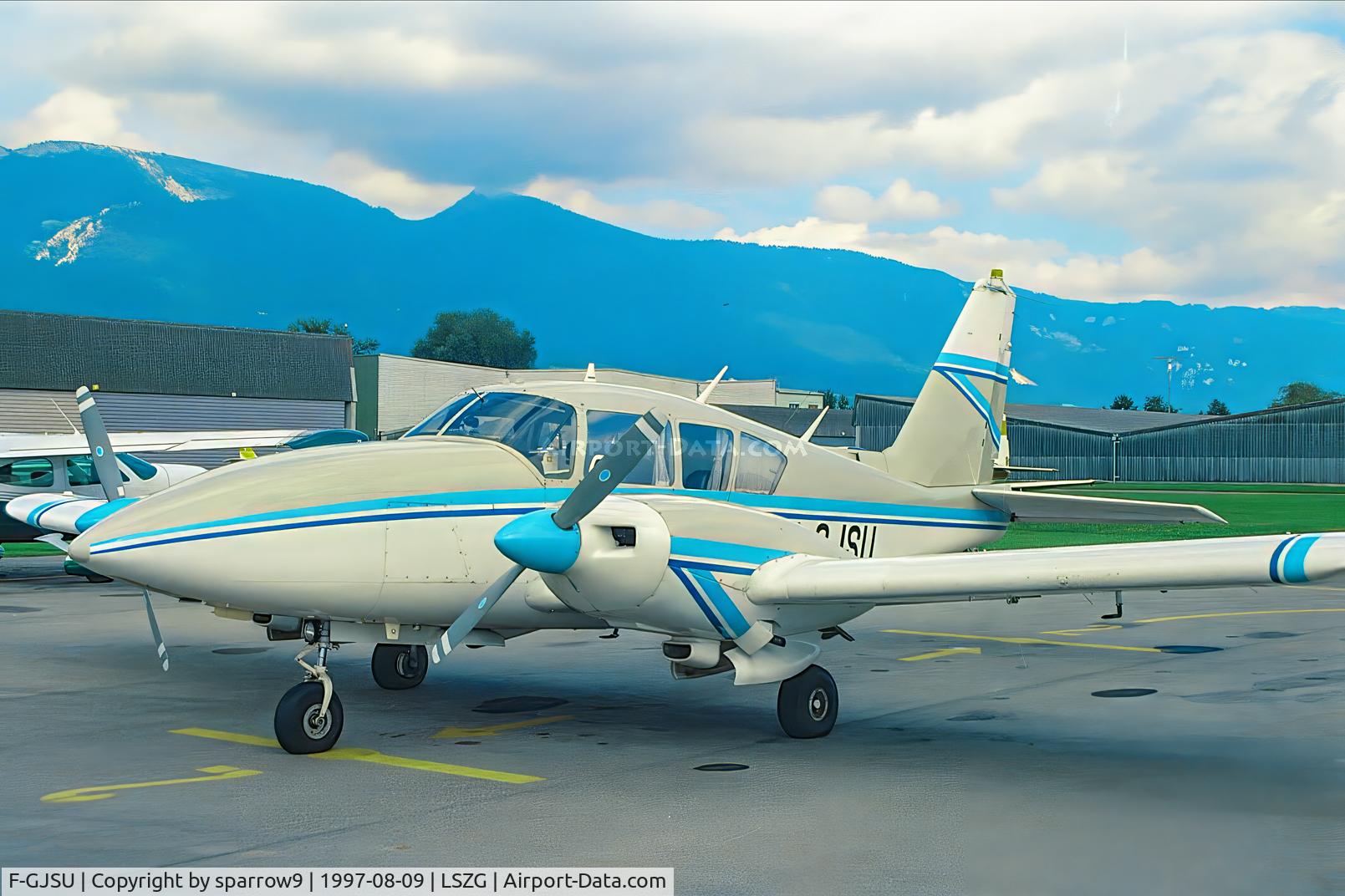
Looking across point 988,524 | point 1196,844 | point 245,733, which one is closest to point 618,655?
point 988,524

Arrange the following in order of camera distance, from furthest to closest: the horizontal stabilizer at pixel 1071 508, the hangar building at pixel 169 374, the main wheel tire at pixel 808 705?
the hangar building at pixel 169 374 → the horizontal stabilizer at pixel 1071 508 → the main wheel tire at pixel 808 705

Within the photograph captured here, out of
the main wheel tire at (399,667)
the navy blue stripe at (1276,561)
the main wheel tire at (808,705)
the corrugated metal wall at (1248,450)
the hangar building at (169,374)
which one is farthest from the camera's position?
the corrugated metal wall at (1248,450)

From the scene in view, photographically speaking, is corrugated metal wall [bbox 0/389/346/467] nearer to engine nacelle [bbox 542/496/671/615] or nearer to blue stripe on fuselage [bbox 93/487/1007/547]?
blue stripe on fuselage [bbox 93/487/1007/547]

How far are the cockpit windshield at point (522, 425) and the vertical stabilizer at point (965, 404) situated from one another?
4557 mm

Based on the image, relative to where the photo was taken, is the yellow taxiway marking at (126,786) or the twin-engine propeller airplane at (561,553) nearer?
the yellow taxiway marking at (126,786)

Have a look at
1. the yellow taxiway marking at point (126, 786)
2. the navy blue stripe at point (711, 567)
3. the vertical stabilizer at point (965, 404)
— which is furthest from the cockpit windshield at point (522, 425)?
the vertical stabilizer at point (965, 404)

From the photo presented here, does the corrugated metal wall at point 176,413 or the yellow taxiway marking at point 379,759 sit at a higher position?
the corrugated metal wall at point 176,413

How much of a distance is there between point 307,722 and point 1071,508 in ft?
25.1

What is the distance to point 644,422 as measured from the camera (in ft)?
26.4

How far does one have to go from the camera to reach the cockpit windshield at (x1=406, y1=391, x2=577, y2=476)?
9.39 meters

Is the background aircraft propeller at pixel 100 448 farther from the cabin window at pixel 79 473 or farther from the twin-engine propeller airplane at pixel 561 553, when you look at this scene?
the cabin window at pixel 79 473

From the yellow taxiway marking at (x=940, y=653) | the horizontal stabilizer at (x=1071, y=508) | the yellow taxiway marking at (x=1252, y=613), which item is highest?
the horizontal stabilizer at (x=1071, y=508)

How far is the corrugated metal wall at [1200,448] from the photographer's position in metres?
78.3

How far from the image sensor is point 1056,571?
27.2ft
